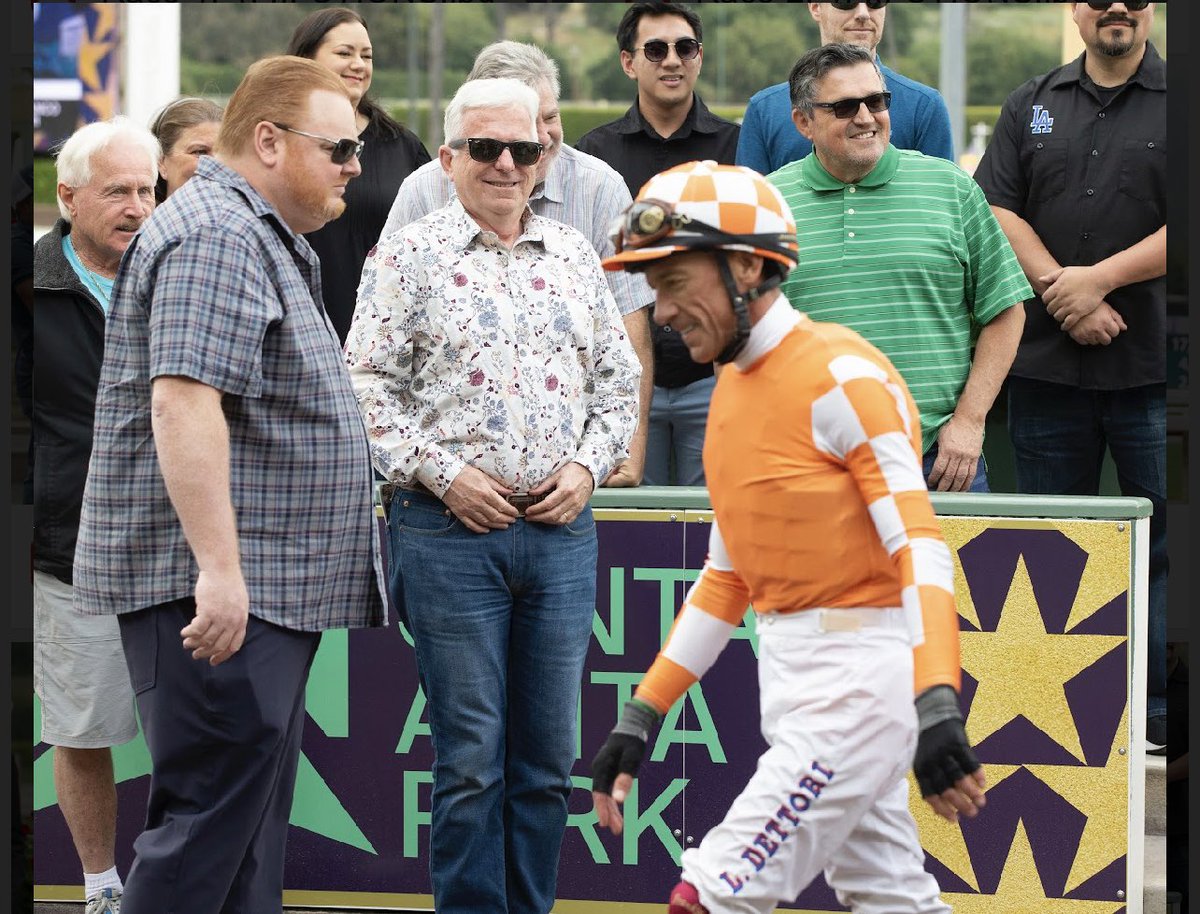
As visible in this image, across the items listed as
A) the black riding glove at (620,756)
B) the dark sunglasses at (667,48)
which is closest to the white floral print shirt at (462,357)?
the black riding glove at (620,756)

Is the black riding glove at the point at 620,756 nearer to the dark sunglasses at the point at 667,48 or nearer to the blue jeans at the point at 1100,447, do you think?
the blue jeans at the point at 1100,447

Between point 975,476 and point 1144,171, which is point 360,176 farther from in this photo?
point 1144,171

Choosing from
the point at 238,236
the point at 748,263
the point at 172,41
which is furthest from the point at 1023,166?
the point at 172,41

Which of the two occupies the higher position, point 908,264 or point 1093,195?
point 1093,195

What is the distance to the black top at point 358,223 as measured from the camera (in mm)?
5797

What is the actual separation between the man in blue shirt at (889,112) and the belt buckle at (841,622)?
2.86 metres

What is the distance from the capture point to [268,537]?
359 centimetres

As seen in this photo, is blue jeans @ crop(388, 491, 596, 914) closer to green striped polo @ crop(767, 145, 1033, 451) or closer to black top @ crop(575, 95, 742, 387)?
green striped polo @ crop(767, 145, 1033, 451)

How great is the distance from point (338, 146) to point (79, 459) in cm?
161

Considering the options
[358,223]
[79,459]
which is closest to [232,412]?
[79,459]

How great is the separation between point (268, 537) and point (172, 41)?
28583 millimetres

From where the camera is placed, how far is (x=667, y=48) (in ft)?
20.3

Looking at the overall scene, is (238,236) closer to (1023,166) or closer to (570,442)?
(570,442)

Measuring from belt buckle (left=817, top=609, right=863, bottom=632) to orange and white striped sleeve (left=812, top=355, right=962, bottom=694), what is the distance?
108 millimetres
